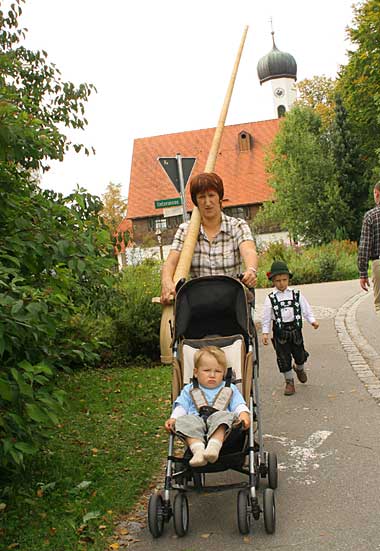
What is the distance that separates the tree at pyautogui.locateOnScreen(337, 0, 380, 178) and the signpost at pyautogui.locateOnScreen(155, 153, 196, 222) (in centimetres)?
2513

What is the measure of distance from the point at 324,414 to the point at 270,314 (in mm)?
1419

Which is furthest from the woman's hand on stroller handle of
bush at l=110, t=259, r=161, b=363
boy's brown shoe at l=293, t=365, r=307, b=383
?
bush at l=110, t=259, r=161, b=363

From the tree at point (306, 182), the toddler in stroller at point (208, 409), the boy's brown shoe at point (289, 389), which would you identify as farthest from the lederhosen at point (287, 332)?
the tree at point (306, 182)

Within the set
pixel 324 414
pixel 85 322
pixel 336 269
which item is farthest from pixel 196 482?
pixel 336 269

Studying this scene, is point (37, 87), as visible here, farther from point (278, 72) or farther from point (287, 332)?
point (278, 72)

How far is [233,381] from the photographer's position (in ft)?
16.6

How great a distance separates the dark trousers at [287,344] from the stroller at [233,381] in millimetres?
2728

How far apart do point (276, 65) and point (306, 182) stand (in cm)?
3332

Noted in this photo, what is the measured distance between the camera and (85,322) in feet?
33.0

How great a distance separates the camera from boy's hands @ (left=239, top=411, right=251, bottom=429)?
460cm

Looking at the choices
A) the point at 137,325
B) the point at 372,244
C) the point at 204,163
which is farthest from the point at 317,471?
the point at 204,163

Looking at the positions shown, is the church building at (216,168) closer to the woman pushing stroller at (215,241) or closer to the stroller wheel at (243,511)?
the woman pushing stroller at (215,241)

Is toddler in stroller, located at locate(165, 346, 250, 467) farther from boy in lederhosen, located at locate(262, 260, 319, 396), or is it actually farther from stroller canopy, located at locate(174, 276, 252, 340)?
boy in lederhosen, located at locate(262, 260, 319, 396)

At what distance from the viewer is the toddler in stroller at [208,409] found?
4.52 metres
